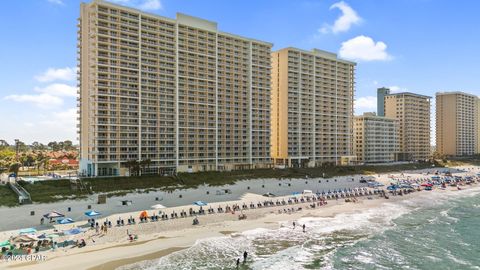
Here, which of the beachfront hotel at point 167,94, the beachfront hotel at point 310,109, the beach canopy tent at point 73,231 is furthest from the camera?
the beachfront hotel at point 310,109

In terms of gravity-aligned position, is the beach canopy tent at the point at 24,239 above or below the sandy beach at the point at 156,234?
above

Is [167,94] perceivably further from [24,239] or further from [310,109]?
[310,109]

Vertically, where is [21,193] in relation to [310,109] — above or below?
below

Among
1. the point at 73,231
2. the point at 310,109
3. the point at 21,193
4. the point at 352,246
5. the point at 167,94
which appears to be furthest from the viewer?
the point at 310,109

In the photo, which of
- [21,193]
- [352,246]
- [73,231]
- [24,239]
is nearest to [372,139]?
[352,246]

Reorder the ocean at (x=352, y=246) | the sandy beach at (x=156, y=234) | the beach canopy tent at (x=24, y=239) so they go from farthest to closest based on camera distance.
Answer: the beach canopy tent at (x=24, y=239)
the ocean at (x=352, y=246)
the sandy beach at (x=156, y=234)

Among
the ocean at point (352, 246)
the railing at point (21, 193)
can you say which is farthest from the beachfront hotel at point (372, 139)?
the railing at point (21, 193)

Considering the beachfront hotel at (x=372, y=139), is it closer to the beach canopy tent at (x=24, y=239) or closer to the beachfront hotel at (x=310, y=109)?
the beachfront hotel at (x=310, y=109)

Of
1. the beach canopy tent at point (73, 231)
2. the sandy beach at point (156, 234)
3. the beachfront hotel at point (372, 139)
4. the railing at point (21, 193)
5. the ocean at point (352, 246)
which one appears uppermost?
the beachfront hotel at point (372, 139)

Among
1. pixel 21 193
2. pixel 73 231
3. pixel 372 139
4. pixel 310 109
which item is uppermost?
pixel 310 109
